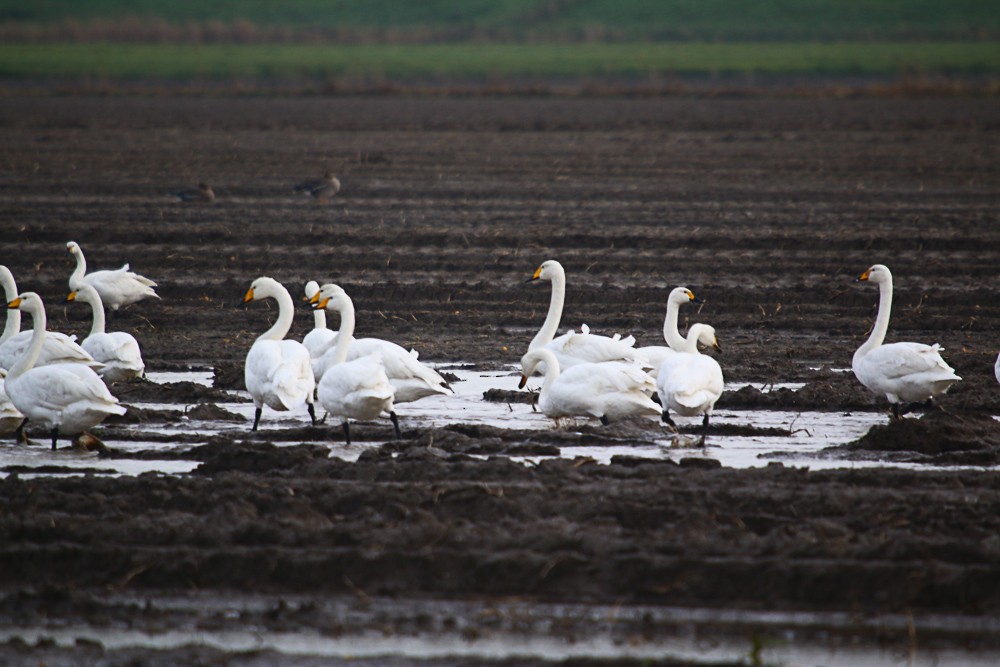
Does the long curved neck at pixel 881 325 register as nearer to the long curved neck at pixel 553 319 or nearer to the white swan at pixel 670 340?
the white swan at pixel 670 340

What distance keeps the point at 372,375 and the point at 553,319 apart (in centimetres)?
348

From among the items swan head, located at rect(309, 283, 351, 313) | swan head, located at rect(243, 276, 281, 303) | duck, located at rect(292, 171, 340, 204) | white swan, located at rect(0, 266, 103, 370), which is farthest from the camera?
duck, located at rect(292, 171, 340, 204)

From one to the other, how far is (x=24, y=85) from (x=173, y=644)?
53.6 metres

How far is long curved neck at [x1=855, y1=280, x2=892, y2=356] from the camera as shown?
36.0 ft

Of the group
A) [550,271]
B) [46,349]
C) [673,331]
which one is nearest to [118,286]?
[46,349]

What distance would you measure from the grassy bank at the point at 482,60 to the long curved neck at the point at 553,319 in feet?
158

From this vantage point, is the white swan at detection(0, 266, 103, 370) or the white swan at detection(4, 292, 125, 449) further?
the white swan at detection(0, 266, 103, 370)

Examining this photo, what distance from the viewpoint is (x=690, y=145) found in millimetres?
30250

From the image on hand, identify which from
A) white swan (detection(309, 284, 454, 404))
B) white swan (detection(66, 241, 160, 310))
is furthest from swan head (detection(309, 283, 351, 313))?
white swan (detection(66, 241, 160, 310))

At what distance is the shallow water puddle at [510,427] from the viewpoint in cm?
859

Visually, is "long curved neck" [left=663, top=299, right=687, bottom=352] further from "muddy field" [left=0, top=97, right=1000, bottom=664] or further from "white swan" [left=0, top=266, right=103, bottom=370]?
"white swan" [left=0, top=266, right=103, bottom=370]

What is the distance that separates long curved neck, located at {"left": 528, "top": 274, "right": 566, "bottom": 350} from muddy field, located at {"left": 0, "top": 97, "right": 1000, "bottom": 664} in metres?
0.57

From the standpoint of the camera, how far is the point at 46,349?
10.5 m

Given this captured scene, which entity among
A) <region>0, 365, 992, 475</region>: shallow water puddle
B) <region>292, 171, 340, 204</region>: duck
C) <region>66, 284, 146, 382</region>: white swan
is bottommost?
<region>0, 365, 992, 475</region>: shallow water puddle
